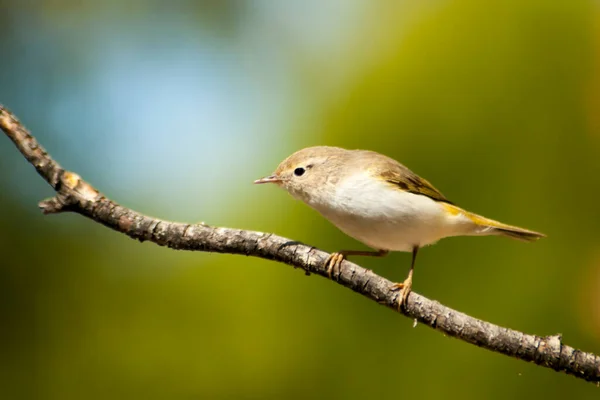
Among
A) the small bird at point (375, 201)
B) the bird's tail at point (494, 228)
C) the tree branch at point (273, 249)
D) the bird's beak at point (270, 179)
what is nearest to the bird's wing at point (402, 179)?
the small bird at point (375, 201)

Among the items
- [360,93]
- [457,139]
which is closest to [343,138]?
[360,93]

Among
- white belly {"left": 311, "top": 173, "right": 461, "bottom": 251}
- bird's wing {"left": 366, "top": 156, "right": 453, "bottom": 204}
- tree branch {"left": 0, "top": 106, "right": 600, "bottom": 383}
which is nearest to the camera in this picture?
tree branch {"left": 0, "top": 106, "right": 600, "bottom": 383}

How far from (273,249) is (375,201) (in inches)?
21.9

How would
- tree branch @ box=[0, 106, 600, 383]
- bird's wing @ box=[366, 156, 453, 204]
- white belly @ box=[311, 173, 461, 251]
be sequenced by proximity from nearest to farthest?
tree branch @ box=[0, 106, 600, 383] < white belly @ box=[311, 173, 461, 251] < bird's wing @ box=[366, 156, 453, 204]

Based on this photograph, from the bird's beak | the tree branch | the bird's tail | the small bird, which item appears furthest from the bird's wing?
the tree branch

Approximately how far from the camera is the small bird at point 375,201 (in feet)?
5.83

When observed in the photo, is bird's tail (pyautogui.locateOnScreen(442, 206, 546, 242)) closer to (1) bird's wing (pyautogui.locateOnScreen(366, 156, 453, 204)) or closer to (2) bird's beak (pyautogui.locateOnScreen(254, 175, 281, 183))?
(1) bird's wing (pyautogui.locateOnScreen(366, 156, 453, 204))

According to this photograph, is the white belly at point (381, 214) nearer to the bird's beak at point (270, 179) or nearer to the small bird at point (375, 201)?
the small bird at point (375, 201)

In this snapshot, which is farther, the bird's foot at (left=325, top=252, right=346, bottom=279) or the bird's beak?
the bird's beak

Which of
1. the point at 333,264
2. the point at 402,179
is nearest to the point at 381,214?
the point at 402,179

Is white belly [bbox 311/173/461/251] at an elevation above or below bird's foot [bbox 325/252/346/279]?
above

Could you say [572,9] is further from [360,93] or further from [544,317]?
[544,317]

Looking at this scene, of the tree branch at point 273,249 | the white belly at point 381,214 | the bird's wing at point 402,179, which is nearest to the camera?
the tree branch at point 273,249

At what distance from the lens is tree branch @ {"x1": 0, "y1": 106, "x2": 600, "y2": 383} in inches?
48.4
